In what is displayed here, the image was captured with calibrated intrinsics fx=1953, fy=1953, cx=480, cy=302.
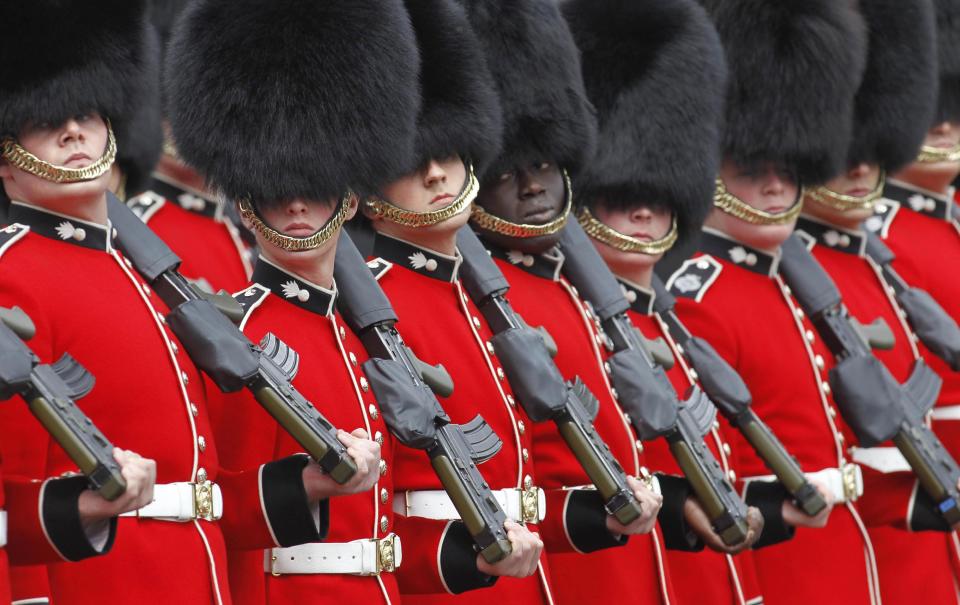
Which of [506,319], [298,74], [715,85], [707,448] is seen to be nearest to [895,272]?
[715,85]

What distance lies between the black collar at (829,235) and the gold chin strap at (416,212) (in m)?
2.60

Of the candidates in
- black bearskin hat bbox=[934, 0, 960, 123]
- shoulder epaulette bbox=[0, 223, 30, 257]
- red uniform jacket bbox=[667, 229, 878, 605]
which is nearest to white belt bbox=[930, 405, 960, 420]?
red uniform jacket bbox=[667, 229, 878, 605]

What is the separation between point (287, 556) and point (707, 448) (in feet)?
5.48

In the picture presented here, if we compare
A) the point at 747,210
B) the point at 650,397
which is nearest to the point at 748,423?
the point at 650,397

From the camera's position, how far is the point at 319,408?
184 inches

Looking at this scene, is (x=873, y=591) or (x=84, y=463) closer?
(x=84, y=463)

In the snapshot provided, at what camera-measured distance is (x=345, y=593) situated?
4605 millimetres

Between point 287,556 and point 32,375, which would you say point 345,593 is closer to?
point 287,556

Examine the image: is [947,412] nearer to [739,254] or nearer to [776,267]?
[776,267]

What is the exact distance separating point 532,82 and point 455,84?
492 millimetres

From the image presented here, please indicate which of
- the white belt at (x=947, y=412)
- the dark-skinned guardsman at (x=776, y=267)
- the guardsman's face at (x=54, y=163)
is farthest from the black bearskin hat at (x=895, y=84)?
the guardsman's face at (x=54, y=163)

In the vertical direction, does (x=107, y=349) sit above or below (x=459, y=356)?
above

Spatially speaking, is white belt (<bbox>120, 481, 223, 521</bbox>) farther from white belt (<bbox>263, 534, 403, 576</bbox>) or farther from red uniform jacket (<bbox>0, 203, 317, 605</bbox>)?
white belt (<bbox>263, 534, 403, 576</bbox>)

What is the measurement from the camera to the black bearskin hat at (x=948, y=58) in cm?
848
